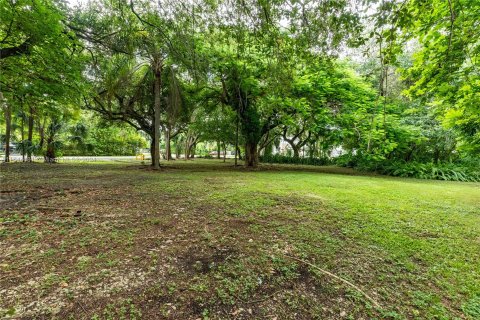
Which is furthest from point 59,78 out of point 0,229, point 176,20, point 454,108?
point 454,108

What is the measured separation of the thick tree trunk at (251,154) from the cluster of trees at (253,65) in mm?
66

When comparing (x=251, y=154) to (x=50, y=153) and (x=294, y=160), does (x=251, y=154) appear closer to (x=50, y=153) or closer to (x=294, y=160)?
(x=294, y=160)

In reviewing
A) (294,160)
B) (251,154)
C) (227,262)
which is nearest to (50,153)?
(251,154)

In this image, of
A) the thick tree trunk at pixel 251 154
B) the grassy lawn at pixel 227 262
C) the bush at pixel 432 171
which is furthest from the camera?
the thick tree trunk at pixel 251 154

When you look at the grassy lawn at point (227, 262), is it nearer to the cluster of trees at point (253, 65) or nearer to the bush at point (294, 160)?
the cluster of trees at point (253, 65)

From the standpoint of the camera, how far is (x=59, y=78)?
284 inches

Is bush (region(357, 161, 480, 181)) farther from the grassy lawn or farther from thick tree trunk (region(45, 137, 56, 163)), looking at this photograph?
thick tree trunk (region(45, 137, 56, 163))

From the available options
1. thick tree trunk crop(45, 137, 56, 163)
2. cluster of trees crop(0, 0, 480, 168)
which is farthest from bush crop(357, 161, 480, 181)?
thick tree trunk crop(45, 137, 56, 163)

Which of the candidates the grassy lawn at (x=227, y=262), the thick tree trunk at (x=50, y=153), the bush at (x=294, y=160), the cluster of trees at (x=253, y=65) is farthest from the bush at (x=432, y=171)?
the thick tree trunk at (x=50, y=153)

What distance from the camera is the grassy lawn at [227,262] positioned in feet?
5.57

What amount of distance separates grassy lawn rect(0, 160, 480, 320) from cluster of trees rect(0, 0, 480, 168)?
1.54 metres

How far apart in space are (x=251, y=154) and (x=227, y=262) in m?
11.9

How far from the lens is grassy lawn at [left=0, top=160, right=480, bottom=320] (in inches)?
66.9

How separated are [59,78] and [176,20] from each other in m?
4.72
